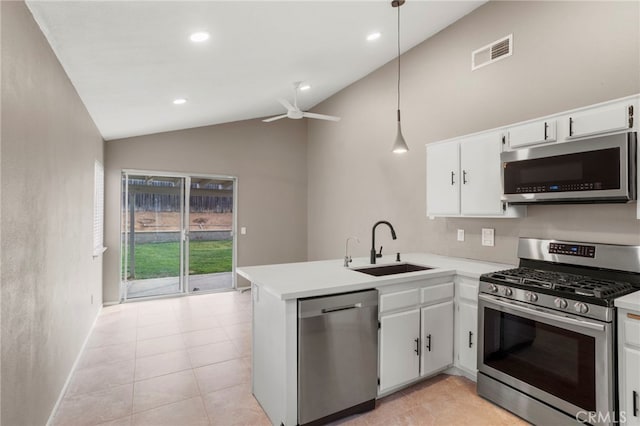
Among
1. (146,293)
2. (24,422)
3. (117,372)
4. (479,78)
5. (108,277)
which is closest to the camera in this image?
(24,422)

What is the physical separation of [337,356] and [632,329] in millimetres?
1672

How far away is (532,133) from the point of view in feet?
8.45

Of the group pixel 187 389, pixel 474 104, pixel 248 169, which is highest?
pixel 474 104

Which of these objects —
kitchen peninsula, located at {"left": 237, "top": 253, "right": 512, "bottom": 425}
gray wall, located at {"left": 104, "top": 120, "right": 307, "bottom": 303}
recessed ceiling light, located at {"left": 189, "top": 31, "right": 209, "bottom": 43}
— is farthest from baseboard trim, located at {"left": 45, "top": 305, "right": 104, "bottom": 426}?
recessed ceiling light, located at {"left": 189, "top": 31, "right": 209, "bottom": 43}

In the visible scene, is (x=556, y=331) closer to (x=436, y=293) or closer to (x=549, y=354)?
(x=549, y=354)

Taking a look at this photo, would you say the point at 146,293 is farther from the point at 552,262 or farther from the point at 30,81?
the point at 552,262

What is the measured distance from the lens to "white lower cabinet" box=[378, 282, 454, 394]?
243cm

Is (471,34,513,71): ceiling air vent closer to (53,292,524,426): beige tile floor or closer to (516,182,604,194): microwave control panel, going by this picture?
(516,182,604,194): microwave control panel

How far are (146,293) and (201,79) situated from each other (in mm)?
3837

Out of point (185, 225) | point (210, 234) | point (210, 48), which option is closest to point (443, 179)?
point (210, 48)

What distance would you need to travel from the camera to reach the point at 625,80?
234 centimetres

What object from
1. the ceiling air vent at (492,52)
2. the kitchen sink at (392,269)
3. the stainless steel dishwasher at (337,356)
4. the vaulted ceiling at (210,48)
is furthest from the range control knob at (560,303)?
the vaulted ceiling at (210,48)

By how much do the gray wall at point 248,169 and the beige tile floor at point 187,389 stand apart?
6.66 ft

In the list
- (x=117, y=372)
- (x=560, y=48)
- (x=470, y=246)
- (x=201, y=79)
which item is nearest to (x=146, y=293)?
(x=117, y=372)
